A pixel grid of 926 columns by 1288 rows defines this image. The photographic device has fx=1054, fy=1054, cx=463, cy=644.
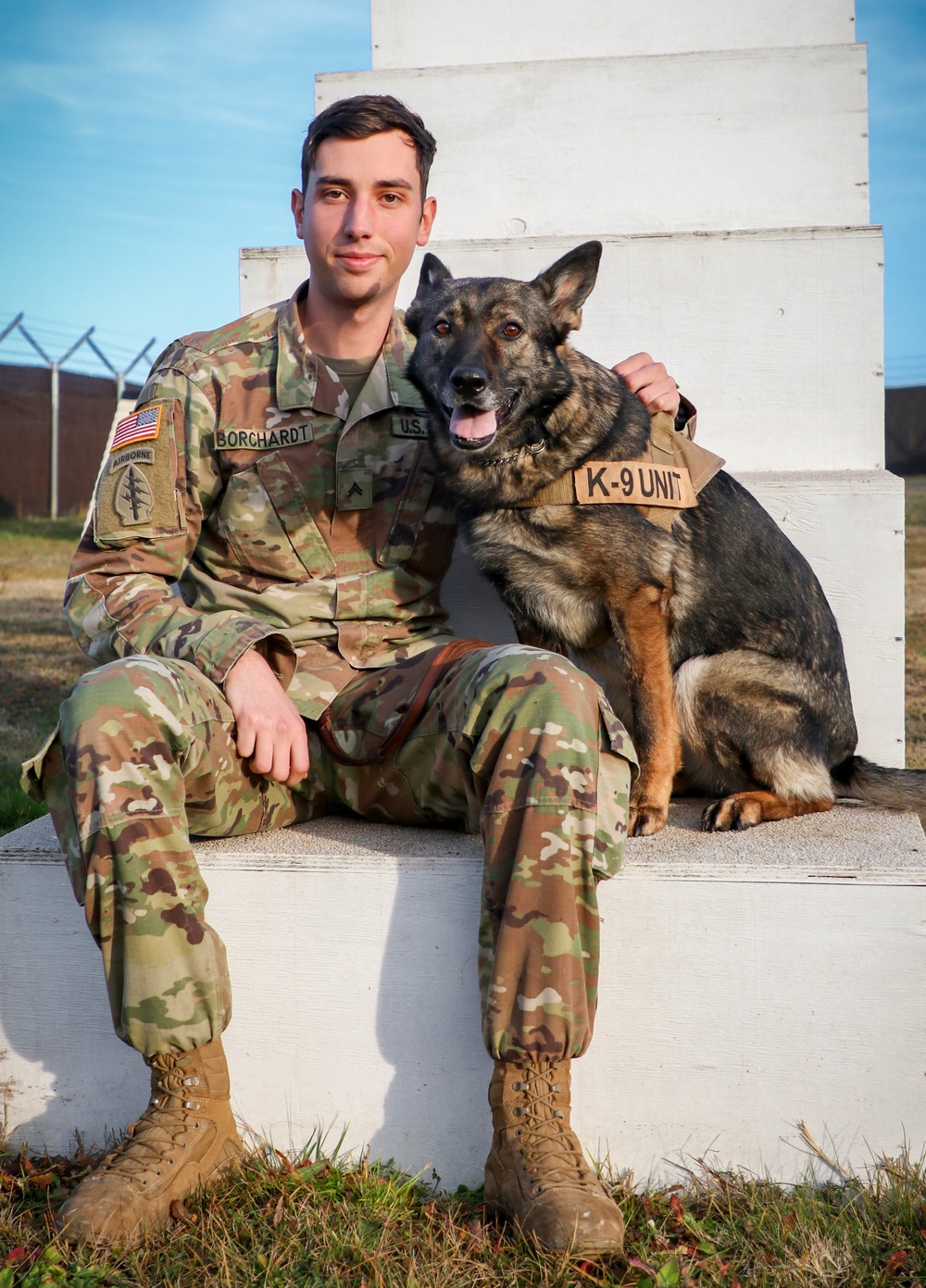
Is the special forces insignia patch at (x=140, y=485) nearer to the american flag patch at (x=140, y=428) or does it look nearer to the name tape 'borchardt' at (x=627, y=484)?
the american flag patch at (x=140, y=428)

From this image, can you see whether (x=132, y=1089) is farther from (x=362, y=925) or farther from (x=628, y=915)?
(x=628, y=915)

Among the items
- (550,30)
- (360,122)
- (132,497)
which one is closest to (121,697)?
(132,497)

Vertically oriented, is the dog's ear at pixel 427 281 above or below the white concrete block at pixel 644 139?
below

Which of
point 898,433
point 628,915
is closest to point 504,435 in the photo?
point 628,915

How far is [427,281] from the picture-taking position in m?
2.77

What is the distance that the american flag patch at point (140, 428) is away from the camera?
236cm

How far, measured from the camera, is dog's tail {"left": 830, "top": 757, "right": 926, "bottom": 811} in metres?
2.64

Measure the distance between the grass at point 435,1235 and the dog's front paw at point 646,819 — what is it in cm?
67

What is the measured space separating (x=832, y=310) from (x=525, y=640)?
5.01 feet

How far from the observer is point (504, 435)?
8.43ft

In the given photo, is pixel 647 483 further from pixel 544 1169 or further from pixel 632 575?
pixel 544 1169

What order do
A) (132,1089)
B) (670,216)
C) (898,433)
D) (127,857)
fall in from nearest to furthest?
(127,857)
(132,1089)
(670,216)
(898,433)

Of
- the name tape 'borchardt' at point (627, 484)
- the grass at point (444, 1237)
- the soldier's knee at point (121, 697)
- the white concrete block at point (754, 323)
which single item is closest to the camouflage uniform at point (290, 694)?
the soldier's knee at point (121, 697)

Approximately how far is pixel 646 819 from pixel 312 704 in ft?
2.58
